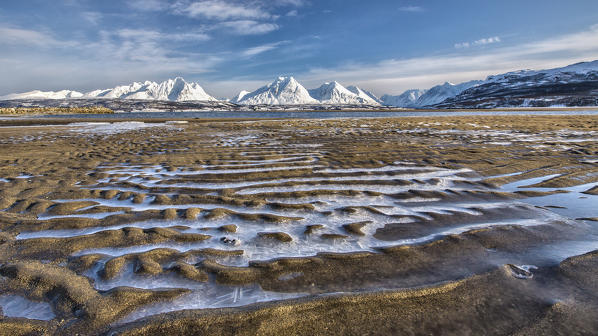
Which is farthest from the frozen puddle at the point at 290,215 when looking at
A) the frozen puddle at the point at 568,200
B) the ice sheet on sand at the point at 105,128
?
the ice sheet on sand at the point at 105,128

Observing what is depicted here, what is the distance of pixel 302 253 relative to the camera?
15.6ft

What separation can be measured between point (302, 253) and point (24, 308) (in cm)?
378

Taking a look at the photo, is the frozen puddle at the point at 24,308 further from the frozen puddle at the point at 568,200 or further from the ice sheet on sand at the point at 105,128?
the ice sheet on sand at the point at 105,128

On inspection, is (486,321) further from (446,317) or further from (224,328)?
(224,328)

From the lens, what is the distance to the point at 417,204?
23.7 ft

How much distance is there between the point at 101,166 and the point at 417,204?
42.4 feet

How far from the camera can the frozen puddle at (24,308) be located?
3305mm

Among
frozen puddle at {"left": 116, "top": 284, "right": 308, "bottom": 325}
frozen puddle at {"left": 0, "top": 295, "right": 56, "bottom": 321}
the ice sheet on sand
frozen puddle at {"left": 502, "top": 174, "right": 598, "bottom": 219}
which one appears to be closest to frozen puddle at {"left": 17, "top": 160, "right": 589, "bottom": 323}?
frozen puddle at {"left": 116, "top": 284, "right": 308, "bottom": 325}

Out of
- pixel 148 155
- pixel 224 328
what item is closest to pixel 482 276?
pixel 224 328

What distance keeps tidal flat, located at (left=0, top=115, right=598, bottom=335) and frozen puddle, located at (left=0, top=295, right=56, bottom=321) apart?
0.02 meters

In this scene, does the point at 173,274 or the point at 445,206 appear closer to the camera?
the point at 173,274

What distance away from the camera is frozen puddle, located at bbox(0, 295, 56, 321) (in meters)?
3.30

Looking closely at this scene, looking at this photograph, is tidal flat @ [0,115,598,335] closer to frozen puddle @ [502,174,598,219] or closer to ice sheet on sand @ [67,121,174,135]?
frozen puddle @ [502,174,598,219]

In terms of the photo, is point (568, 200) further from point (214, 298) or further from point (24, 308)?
point (24, 308)
